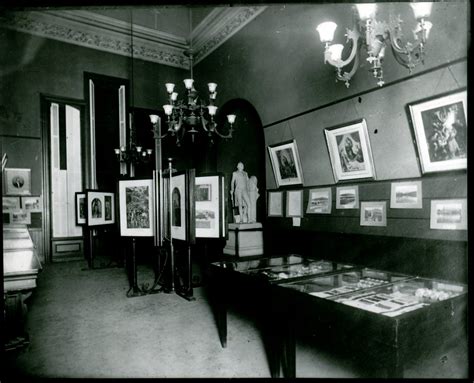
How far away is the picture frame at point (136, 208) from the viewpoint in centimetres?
502

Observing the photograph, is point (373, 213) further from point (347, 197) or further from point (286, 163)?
point (286, 163)

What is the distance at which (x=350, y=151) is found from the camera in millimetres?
4703

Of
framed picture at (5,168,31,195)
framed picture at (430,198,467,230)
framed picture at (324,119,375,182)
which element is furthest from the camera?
framed picture at (5,168,31,195)

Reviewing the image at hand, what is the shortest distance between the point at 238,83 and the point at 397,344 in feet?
22.8

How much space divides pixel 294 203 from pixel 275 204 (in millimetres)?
554

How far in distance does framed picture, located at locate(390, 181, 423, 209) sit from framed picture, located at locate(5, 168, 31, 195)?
8.02 metres

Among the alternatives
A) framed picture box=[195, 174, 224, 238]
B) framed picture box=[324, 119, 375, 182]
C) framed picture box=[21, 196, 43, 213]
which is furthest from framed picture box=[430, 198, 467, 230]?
framed picture box=[21, 196, 43, 213]

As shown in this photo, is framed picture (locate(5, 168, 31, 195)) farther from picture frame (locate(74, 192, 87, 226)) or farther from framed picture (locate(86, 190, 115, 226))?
framed picture (locate(86, 190, 115, 226))

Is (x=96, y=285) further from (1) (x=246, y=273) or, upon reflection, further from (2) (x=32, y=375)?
(1) (x=246, y=273)

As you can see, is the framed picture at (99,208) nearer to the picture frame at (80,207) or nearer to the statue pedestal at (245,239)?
the picture frame at (80,207)

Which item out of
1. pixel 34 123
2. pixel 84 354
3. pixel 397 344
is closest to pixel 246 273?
pixel 397 344

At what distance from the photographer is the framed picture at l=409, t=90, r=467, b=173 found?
3.35 m

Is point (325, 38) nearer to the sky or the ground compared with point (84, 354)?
nearer to the sky

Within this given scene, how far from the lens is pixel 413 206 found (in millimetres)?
3850
